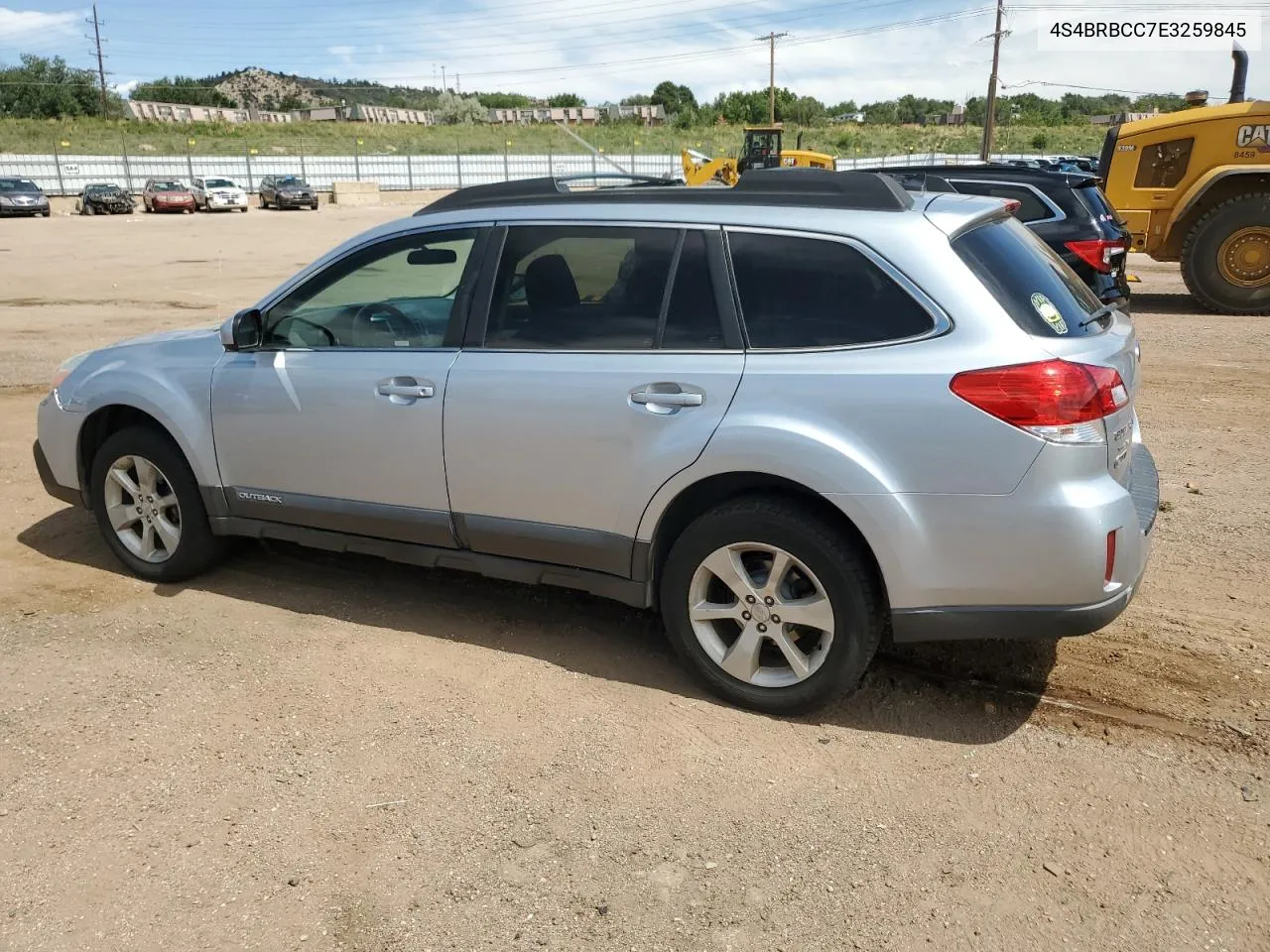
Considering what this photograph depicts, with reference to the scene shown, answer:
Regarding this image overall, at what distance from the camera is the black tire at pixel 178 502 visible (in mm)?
4867

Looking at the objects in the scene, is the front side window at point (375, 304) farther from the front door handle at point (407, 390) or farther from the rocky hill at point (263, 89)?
the rocky hill at point (263, 89)

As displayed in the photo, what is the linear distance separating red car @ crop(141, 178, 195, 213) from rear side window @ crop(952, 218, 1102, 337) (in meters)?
45.6

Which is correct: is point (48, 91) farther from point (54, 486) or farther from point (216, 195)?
point (54, 486)

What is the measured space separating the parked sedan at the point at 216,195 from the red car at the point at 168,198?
56cm

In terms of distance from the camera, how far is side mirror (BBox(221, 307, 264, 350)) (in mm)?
4566

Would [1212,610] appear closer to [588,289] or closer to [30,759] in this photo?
[588,289]

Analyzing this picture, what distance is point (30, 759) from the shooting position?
3525mm

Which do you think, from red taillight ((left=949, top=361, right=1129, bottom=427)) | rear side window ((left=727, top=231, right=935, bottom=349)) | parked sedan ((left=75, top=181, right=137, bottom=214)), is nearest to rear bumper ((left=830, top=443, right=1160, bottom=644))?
red taillight ((left=949, top=361, right=1129, bottom=427))

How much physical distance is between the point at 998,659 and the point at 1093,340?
4.37 feet

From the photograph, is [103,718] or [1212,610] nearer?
[103,718]

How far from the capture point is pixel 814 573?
11.5 feet

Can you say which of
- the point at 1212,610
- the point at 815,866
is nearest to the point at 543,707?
the point at 815,866

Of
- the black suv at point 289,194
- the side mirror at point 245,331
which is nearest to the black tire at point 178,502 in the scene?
the side mirror at point 245,331

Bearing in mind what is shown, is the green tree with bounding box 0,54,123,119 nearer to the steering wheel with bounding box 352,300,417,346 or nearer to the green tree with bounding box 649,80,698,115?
the green tree with bounding box 649,80,698,115
